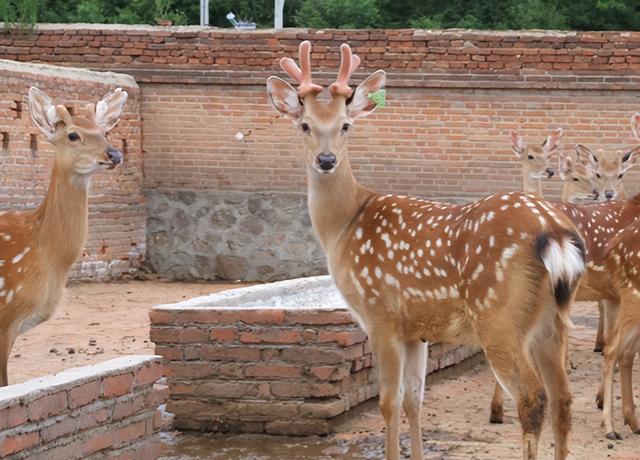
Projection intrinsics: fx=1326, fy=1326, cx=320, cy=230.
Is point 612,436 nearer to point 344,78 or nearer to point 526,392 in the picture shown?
point 526,392

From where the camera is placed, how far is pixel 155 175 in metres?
20.2

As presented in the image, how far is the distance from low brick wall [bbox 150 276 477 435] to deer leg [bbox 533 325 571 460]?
185cm

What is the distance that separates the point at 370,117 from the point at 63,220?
11.3m

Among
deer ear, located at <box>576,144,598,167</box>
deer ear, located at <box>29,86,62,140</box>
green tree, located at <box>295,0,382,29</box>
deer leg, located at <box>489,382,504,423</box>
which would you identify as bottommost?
deer leg, located at <box>489,382,504,423</box>

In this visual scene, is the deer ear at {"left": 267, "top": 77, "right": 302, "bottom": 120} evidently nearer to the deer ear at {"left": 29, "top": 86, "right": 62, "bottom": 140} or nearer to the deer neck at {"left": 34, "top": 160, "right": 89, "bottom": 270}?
the deer neck at {"left": 34, "top": 160, "right": 89, "bottom": 270}

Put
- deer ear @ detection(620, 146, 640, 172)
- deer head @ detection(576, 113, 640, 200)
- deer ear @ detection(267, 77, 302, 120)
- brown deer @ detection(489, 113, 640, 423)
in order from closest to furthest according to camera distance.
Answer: deer ear @ detection(267, 77, 302, 120)
brown deer @ detection(489, 113, 640, 423)
deer head @ detection(576, 113, 640, 200)
deer ear @ detection(620, 146, 640, 172)

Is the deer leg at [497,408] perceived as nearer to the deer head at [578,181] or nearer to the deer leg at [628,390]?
the deer leg at [628,390]

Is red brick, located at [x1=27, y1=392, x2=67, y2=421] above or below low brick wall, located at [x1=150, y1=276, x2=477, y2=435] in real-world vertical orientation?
above

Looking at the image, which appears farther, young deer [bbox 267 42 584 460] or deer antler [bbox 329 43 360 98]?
deer antler [bbox 329 43 360 98]

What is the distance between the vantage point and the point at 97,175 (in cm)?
1875

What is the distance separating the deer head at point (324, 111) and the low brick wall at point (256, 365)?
4.10 feet

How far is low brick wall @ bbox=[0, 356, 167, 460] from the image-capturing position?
20.9 feet

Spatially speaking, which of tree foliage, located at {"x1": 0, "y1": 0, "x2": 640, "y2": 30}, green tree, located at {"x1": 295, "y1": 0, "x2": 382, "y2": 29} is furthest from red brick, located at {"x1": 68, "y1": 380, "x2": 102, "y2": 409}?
green tree, located at {"x1": 295, "y1": 0, "x2": 382, "y2": 29}

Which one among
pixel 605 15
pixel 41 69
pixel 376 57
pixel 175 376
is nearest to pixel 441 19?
pixel 605 15
